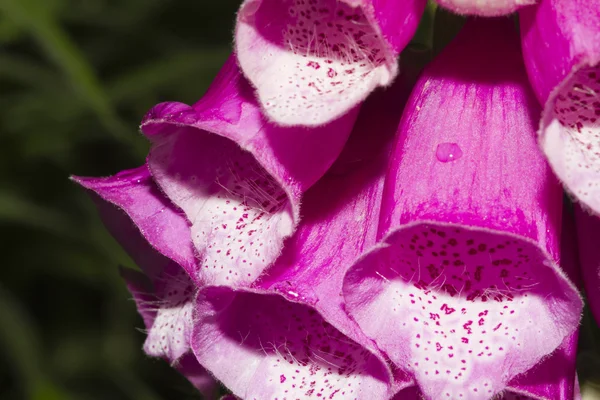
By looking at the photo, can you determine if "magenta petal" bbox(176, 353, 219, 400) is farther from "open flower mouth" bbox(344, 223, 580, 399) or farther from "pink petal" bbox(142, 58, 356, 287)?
"open flower mouth" bbox(344, 223, 580, 399)

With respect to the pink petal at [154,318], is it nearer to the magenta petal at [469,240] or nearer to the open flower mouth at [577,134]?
the magenta petal at [469,240]

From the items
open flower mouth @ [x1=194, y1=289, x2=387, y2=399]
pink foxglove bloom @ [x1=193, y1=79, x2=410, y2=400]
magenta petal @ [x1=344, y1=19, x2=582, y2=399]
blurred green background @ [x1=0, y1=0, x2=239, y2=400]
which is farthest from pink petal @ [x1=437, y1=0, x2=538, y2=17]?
blurred green background @ [x1=0, y1=0, x2=239, y2=400]

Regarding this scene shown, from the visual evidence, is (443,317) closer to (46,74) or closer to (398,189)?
(398,189)

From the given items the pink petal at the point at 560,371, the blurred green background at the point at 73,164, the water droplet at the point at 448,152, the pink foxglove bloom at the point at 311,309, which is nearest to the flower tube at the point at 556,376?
the pink petal at the point at 560,371

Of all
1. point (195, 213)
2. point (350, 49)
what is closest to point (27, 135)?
point (195, 213)

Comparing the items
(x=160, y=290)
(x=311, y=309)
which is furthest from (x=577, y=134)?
(x=160, y=290)
